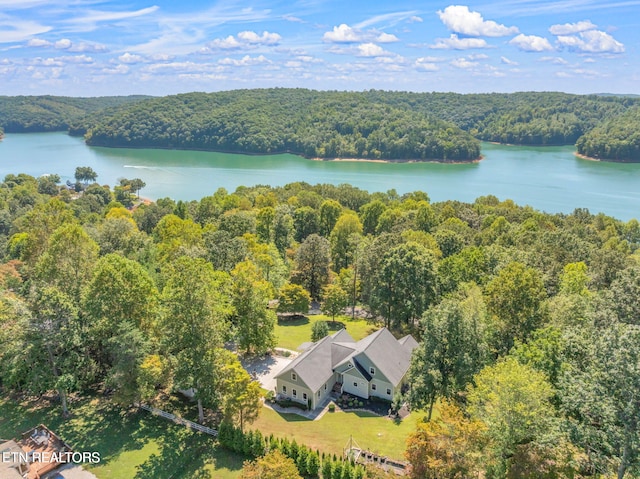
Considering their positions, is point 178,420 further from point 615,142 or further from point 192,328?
point 615,142

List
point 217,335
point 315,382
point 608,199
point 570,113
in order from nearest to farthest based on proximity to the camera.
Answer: point 217,335
point 315,382
point 608,199
point 570,113

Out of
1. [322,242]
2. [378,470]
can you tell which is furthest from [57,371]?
[322,242]

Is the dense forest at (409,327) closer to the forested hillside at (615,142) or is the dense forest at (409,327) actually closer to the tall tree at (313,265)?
the tall tree at (313,265)

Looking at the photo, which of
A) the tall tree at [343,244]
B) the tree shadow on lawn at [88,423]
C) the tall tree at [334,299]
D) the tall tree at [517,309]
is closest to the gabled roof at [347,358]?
the tall tree at [517,309]

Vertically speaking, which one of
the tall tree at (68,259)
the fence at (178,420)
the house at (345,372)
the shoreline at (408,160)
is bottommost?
the fence at (178,420)

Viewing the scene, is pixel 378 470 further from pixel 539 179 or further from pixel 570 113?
pixel 570 113

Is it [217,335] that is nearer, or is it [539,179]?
[217,335]

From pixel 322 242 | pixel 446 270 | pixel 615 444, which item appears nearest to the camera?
pixel 615 444
